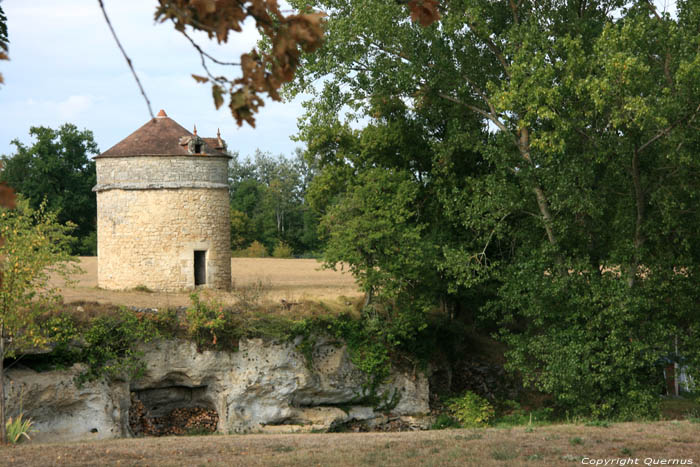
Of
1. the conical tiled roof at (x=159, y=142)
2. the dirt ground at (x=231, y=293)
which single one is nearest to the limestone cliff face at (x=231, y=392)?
the dirt ground at (x=231, y=293)

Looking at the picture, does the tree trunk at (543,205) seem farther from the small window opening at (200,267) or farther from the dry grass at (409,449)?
the small window opening at (200,267)

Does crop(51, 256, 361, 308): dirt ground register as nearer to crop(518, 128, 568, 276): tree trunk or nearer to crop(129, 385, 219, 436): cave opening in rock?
crop(129, 385, 219, 436): cave opening in rock

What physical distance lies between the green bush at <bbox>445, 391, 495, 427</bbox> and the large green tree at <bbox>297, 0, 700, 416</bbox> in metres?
2.95

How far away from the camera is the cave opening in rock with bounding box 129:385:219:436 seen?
2102 centimetres

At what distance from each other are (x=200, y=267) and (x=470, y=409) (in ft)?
34.5

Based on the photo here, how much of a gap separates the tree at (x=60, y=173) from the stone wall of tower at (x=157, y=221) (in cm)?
2902

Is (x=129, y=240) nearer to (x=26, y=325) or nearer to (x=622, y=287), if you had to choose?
(x=26, y=325)

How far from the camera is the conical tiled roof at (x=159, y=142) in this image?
26078mm

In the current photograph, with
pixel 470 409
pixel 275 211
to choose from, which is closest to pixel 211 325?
pixel 470 409

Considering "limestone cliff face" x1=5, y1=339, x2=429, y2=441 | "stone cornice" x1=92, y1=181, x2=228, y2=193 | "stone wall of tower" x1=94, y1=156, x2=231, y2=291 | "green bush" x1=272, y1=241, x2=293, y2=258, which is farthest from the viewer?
"green bush" x1=272, y1=241, x2=293, y2=258

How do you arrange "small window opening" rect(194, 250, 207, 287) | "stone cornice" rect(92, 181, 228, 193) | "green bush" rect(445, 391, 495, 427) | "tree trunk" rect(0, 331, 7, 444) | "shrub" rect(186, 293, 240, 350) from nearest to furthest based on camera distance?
"tree trunk" rect(0, 331, 7, 444) → "shrub" rect(186, 293, 240, 350) → "green bush" rect(445, 391, 495, 427) → "stone cornice" rect(92, 181, 228, 193) → "small window opening" rect(194, 250, 207, 287)

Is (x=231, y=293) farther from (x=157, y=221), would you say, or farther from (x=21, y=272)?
(x=21, y=272)

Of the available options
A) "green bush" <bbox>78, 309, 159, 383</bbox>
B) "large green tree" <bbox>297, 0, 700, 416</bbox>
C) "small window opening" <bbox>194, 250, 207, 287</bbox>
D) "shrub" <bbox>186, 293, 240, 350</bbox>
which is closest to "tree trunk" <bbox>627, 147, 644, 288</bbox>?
"large green tree" <bbox>297, 0, 700, 416</bbox>

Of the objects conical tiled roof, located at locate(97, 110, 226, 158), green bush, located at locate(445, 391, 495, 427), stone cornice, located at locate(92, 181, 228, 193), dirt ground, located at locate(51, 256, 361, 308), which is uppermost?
conical tiled roof, located at locate(97, 110, 226, 158)
